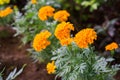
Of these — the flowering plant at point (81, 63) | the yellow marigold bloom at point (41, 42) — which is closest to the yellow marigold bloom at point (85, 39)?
the flowering plant at point (81, 63)

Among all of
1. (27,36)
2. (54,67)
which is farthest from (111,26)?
(54,67)

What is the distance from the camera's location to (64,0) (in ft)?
16.3

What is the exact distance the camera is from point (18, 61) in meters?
3.98

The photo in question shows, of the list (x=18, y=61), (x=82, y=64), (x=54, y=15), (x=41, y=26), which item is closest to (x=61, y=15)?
(x=54, y=15)

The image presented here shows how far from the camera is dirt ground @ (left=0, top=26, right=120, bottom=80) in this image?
3.73 m

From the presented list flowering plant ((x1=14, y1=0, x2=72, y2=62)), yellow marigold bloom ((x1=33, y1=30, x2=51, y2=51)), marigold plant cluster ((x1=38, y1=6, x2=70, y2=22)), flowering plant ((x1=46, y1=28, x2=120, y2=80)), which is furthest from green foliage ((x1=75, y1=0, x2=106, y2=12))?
flowering plant ((x1=46, y1=28, x2=120, y2=80))

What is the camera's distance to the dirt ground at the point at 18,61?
373 centimetres

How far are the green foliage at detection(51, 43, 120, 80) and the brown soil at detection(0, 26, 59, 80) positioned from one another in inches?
24.7

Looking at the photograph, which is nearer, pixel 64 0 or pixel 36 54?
pixel 36 54

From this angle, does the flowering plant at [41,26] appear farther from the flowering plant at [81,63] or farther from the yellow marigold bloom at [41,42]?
the flowering plant at [81,63]

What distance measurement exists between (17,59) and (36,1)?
74 centimetres

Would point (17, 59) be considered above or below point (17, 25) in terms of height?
Answer: below

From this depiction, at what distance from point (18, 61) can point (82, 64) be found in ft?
4.11

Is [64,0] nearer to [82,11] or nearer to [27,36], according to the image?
[82,11]
